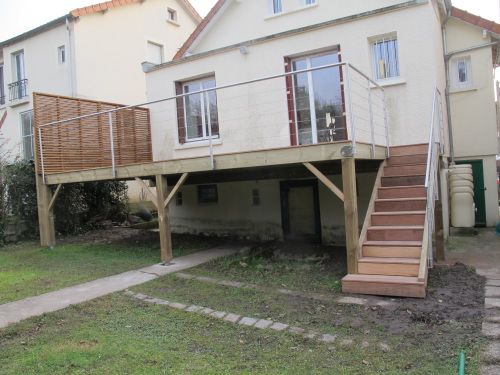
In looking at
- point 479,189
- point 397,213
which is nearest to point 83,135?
point 397,213

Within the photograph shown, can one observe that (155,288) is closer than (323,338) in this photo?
No

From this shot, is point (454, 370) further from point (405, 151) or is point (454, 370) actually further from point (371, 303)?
point (405, 151)

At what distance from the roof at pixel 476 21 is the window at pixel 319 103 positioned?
4.11 meters

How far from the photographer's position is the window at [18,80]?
16.6m

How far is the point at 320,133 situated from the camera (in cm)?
906

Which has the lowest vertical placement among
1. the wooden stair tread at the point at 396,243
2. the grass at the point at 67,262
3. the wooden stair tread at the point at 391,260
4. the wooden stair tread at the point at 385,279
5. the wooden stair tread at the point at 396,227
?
the wooden stair tread at the point at 385,279

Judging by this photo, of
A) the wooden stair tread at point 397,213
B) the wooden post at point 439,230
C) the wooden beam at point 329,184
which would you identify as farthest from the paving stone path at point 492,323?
the wooden beam at point 329,184

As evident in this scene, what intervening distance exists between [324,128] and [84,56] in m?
10.1

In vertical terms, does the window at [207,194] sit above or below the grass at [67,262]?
above

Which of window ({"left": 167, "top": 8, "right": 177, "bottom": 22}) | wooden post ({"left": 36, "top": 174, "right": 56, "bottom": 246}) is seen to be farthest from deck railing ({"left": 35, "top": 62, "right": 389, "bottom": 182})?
window ({"left": 167, "top": 8, "right": 177, "bottom": 22})

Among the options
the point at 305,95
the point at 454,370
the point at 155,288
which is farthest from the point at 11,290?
the point at 305,95

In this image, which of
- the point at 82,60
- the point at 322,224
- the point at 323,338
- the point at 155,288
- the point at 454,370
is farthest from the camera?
the point at 82,60

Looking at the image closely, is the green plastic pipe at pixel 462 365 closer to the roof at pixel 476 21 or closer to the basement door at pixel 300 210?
the basement door at pixel 300 210

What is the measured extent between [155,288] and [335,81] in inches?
219
